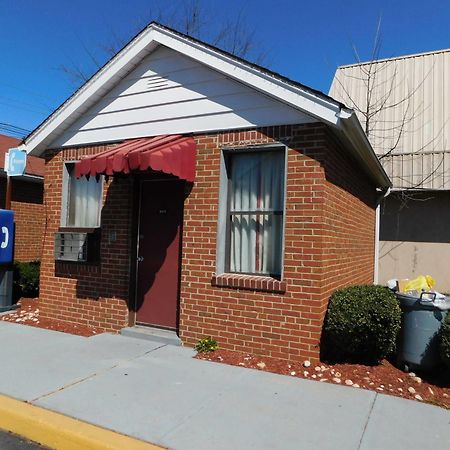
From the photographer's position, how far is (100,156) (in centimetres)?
568

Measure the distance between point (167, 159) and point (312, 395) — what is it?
3214 millimetres

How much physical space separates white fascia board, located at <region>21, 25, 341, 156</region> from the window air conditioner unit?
1.72 metres

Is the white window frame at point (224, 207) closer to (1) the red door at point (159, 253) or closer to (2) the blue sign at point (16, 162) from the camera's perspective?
(1) the red door at point (159, 253)

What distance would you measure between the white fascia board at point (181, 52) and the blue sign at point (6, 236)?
1.45 metres

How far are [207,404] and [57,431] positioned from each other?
4.41 feet

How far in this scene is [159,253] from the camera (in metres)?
6.72

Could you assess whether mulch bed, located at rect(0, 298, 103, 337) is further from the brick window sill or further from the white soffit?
the white soffit

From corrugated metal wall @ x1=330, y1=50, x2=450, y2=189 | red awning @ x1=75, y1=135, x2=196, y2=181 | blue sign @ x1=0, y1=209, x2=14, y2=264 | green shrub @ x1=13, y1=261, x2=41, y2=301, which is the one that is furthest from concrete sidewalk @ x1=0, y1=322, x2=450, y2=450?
corrugated metal wall @ x1=330, y1=50, x2=450, y2=189

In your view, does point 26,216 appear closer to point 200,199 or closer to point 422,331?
point 200,199

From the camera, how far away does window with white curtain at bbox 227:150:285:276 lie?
5.93 m

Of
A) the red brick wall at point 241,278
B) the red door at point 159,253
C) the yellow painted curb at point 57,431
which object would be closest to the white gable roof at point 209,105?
the red brick wall at point 241,278

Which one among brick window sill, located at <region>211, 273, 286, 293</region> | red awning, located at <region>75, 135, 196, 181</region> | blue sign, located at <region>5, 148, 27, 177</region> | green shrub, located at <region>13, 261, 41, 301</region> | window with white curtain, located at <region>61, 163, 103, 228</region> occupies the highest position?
blue sign, located at <region>5, 148, 27, 177</region>

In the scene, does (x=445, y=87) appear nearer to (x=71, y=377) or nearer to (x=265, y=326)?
(x=265, y=326)

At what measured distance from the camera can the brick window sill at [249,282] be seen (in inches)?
221
